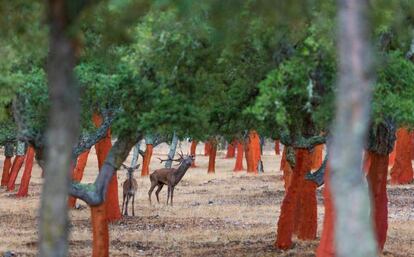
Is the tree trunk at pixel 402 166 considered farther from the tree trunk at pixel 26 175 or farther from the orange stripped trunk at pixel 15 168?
the orange stripped trunk at pixel 15 168

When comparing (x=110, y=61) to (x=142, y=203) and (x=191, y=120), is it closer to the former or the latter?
(x=191, y=120)

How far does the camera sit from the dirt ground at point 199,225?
56.4 feet

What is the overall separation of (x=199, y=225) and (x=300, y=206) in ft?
14.5

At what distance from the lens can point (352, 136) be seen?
6227 millimetres

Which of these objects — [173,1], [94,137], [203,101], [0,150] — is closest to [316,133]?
[94,137]

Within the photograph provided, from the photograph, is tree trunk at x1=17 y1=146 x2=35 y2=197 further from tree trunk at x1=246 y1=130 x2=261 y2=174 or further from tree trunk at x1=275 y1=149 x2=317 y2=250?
tree trunk at x1=275 y1=149 x2=317 y2=250

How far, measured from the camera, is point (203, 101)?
12000 mm

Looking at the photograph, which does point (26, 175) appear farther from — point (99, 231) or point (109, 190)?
point (99, 231)

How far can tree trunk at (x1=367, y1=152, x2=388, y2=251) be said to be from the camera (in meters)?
15.0

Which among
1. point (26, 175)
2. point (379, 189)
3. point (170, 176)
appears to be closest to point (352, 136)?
point (379, 189)

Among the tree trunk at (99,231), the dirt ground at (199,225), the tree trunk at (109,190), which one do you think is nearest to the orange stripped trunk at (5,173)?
the dirt ground at (199,225)

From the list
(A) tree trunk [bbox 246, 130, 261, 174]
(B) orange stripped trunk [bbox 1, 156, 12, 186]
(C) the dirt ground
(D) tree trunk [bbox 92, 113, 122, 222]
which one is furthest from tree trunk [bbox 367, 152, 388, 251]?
(A) tree trunk [bbox 246, 130, 261, 174]

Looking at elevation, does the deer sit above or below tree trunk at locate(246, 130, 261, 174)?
below

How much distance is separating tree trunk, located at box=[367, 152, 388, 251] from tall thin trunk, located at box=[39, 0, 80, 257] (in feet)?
27.8
